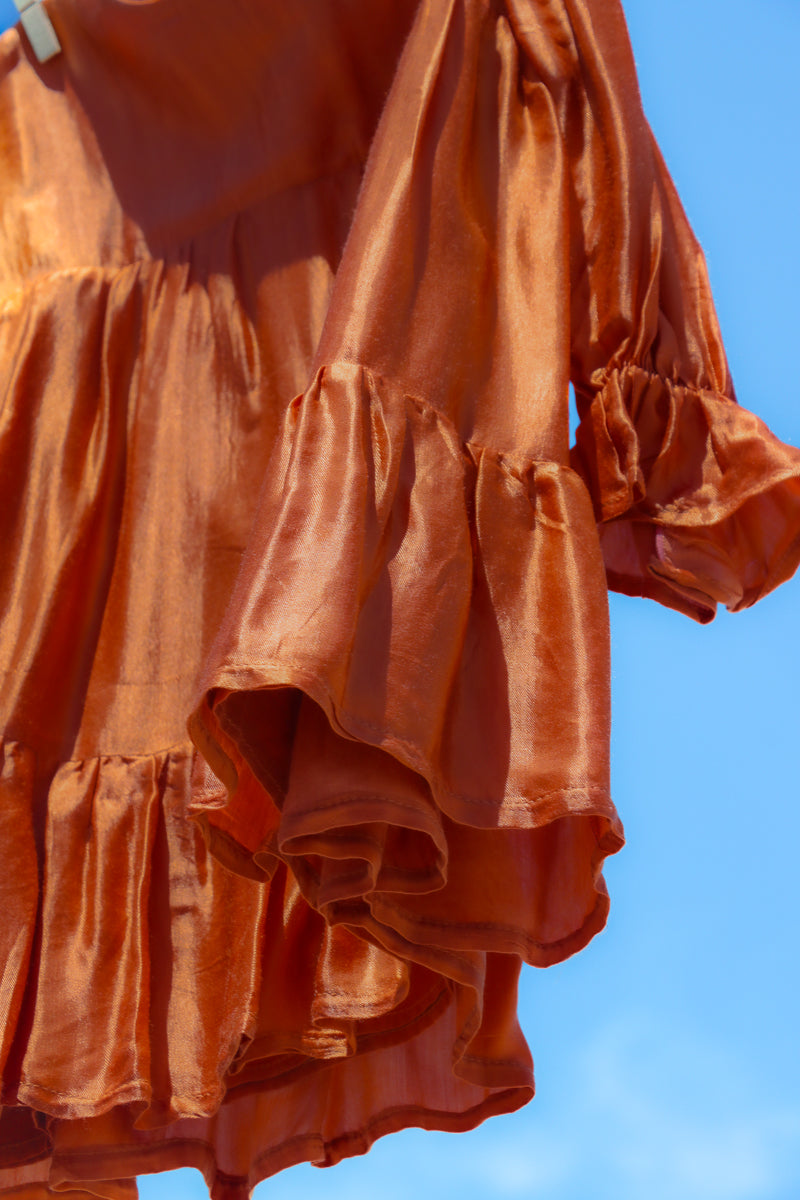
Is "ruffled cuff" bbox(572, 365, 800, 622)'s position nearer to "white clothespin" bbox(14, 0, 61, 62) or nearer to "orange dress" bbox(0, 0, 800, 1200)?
"orange dress" bbox(0, 0, 800, 1200)

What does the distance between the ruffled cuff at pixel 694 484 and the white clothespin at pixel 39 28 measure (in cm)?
65

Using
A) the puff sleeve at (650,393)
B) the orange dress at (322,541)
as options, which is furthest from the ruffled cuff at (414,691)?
the puff sleeve at (650,393)

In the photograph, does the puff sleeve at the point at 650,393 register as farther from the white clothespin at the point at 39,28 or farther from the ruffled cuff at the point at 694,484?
the white clothespin at the point at 39,28

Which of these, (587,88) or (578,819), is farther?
(587,88)

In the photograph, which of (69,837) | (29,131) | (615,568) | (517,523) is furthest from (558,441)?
(29,131)

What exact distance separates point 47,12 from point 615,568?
74 centimetres

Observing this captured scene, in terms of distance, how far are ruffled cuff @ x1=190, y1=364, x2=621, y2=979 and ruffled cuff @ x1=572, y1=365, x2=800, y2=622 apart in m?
0.09

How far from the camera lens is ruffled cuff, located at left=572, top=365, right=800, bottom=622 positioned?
1.02 m

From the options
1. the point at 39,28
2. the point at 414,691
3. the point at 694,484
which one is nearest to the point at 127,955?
the point at 414,691

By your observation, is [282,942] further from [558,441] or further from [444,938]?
[558,441]

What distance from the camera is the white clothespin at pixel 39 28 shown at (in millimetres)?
1358

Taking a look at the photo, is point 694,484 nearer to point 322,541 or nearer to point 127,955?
point 322,541

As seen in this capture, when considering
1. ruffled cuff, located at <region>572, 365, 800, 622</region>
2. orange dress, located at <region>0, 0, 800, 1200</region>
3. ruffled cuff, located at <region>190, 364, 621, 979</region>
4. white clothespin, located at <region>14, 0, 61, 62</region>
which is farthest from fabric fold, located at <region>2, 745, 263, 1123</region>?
white clothespin, located at <region>14, 0, 61, 62</region>

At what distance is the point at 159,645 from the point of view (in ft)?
3.73
